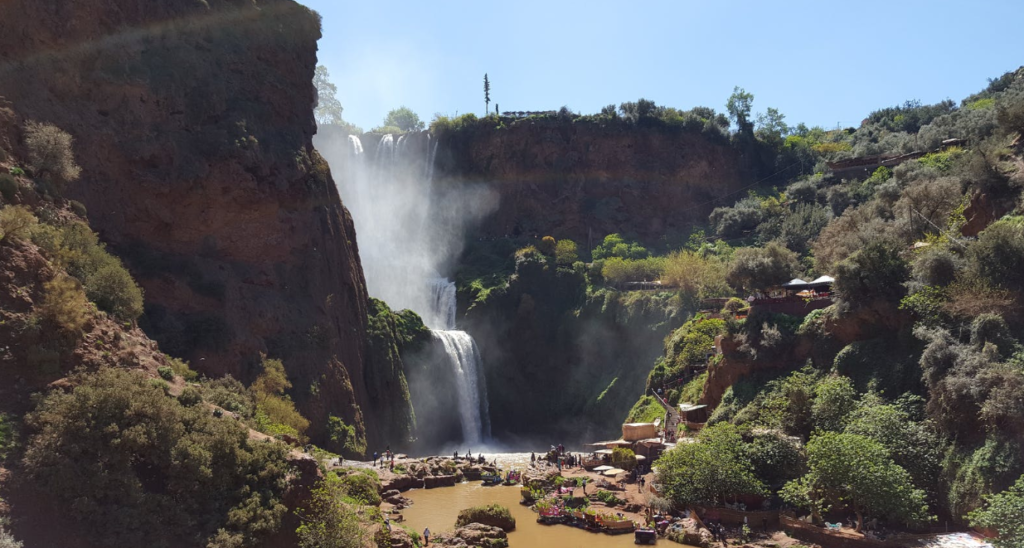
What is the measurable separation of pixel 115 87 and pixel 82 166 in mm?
4352

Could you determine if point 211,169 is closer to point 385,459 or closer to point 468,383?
point 385,459

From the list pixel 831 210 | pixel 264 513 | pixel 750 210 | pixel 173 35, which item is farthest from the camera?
pixel 750 210

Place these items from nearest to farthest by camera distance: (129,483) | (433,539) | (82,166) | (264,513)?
(129,483), (264,513), (433,539), (82,166)

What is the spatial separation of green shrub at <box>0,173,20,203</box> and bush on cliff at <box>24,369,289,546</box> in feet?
24.6

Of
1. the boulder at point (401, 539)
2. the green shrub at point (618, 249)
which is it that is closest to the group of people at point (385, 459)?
the boulder at point (401, 539)

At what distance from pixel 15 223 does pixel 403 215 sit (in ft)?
174

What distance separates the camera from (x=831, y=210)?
5784 cm

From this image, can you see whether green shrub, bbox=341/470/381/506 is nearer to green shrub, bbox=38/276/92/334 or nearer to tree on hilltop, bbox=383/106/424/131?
green shrub, bbox=38/276/92/334

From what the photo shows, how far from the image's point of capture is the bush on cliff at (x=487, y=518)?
27.6 meters

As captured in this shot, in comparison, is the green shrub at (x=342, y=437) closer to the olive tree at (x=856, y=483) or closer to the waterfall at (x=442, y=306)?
the olive tree at (x=856, y=483)

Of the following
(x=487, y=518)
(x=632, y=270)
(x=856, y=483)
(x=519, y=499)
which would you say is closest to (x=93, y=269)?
(x=487, y=518)

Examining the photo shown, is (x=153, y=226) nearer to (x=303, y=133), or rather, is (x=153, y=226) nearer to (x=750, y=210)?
(x=303, y=133)

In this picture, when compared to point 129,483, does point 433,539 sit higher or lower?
lower

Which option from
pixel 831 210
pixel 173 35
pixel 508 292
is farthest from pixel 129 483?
pixel 831 210
